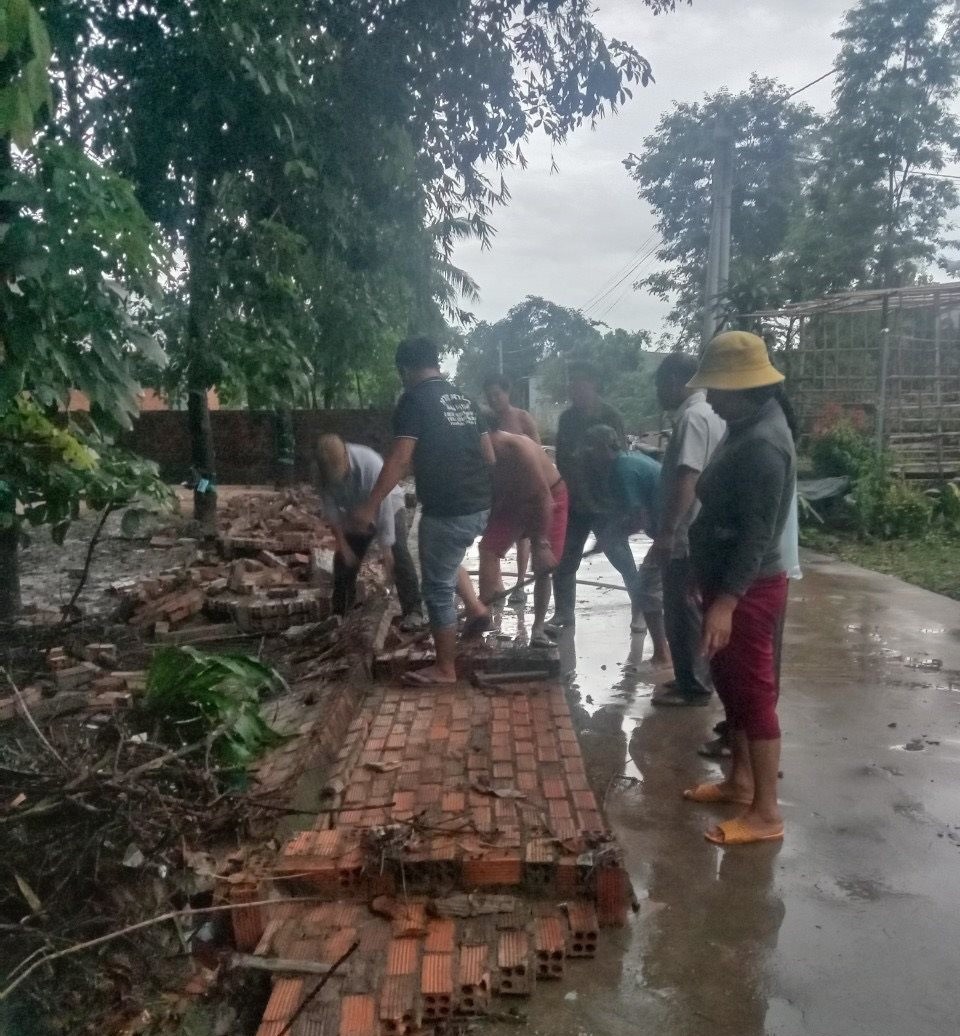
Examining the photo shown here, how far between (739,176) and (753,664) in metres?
24.0

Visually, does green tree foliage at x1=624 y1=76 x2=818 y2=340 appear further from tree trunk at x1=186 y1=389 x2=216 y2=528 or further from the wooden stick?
the wooden stick

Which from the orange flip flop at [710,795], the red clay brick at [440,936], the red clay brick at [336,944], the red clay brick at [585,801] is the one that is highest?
the red clay brick at [585,801]

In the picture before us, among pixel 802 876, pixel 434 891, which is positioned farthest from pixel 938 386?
pixel 434 891

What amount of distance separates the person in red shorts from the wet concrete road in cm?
73

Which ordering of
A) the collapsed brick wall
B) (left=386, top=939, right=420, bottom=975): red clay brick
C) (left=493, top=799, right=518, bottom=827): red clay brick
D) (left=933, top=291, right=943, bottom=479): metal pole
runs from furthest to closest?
the collapsed brick wall → (left=933, top=291, right=943, bottom=479): metal pole → (left=493, top=799, right=518, bottom=827): red clay brick → (left=386, top=939, right=420, bottom=975): red clay brick

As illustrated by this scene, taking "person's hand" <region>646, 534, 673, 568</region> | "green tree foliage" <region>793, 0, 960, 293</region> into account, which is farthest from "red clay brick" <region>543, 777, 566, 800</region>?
"green tree foliage" <region>793, 0, 960, 293</region>

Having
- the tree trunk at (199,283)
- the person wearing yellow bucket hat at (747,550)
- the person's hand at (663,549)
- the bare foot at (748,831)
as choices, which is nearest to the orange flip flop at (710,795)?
the person wearing yellow bucket hat at (747,550)

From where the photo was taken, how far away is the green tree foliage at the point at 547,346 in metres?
33.6

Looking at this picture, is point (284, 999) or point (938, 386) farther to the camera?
point (938, 386)

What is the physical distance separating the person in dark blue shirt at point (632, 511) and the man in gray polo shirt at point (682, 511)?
0.66 metres

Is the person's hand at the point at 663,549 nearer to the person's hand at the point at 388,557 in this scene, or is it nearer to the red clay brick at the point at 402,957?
the person's hand at the point at 388,557

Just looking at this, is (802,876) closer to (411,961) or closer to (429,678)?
(411,961)

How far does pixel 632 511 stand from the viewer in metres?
6.23

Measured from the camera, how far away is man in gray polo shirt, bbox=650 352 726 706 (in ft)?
15.5
